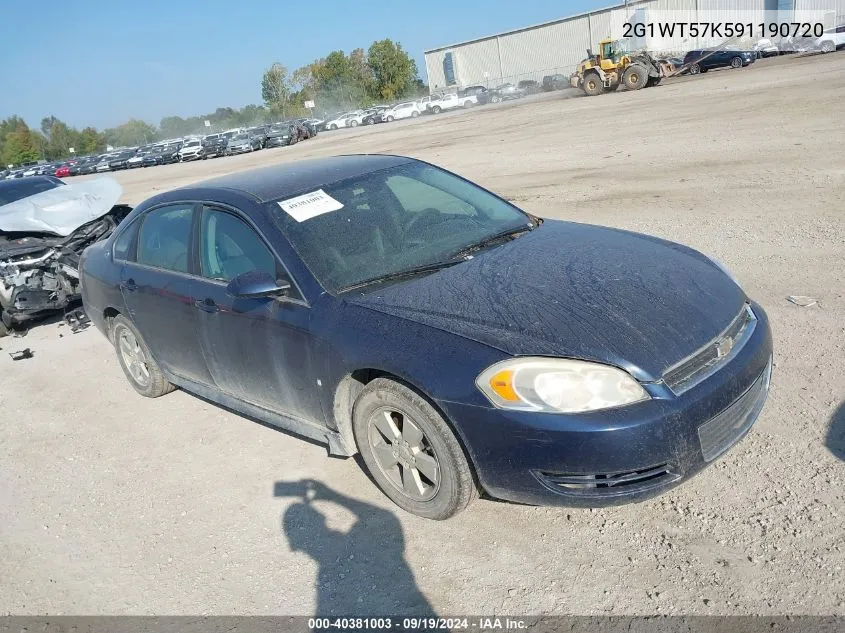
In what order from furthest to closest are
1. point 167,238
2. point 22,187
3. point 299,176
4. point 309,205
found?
point 22,187, point 167,238, point 299,176, point 309,205

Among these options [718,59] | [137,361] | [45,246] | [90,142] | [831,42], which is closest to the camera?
[137,361]

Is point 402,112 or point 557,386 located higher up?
point 557,386

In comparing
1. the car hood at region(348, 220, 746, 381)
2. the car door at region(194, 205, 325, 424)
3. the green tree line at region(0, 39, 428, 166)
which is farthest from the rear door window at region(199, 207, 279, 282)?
the green tree line at region(0, 39, 428, 166)

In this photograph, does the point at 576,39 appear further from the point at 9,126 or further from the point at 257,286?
the point at 9,126

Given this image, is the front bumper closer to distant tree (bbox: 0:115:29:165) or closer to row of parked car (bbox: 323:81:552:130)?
row of parked car (bbox: 323:81:552:130)

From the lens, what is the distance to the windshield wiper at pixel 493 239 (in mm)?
3926

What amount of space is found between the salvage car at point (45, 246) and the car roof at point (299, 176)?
4.36 metres

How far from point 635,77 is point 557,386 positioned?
34295 millimetres

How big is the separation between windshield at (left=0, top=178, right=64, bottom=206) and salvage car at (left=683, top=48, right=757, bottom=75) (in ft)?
121

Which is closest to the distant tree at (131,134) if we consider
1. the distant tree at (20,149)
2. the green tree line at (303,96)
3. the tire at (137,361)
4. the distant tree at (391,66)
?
the green tree line at (303,96)

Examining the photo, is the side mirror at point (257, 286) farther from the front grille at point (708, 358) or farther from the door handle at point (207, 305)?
the front grille at point (708, 358)

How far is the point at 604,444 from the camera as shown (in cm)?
274

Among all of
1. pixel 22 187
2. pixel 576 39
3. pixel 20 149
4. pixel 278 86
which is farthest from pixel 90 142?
pixel 22 187

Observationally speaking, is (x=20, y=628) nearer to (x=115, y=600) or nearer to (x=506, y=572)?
(x=115, y=600)
